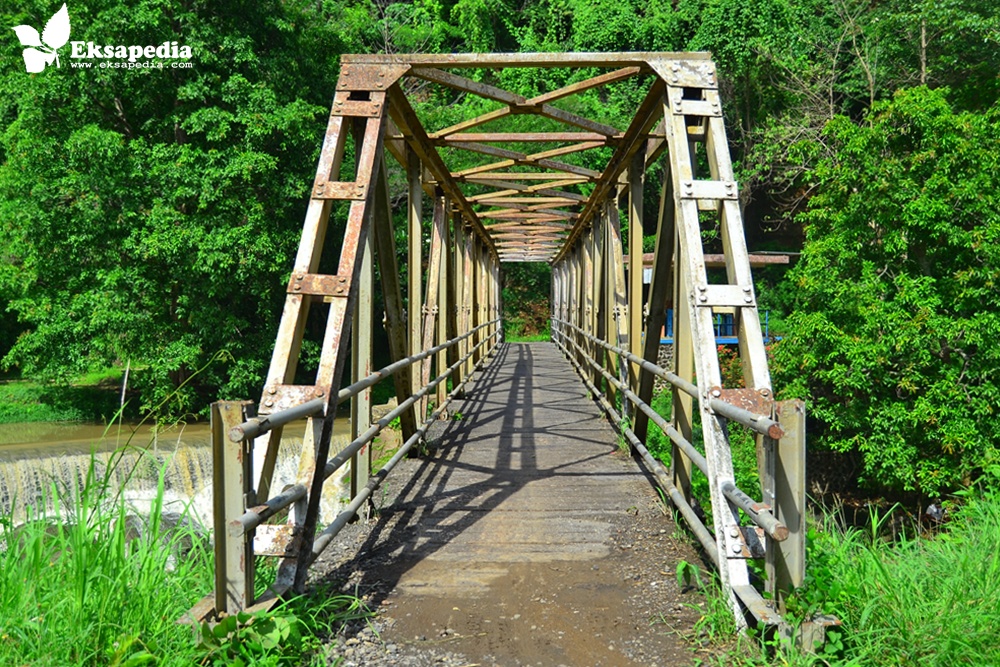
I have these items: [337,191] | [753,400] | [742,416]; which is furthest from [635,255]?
[742,416]

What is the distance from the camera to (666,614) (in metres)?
2.97

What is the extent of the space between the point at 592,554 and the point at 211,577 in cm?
171

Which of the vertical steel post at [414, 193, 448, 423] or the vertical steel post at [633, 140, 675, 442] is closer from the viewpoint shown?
the vertical steel post at [633, 140, 675, 442]

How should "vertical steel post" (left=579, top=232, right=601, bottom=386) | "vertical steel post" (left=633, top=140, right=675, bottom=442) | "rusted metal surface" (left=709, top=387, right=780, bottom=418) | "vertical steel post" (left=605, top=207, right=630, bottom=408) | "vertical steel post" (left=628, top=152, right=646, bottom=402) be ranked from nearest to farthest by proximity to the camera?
Answer: "rusted metal surface" (left=709, top=387, right=780, bottom=418) → "vertical steel post" (left=633, top=140, right=675, bottom=442) → "vertical steel post" (left=628, top=152, right=646, bottom=402) → "vertical steel post" (left=605, top=207, right=630, bottom=408) → "vertical steel post" (left=579, top=232, right=601, bottom=386)

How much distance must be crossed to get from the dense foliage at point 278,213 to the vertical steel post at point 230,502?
11985 mm

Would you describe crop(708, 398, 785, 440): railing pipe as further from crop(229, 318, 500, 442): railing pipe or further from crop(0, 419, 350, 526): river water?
crop(0, 419, 350, 526): river water

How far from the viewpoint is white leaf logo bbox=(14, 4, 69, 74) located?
15445mm

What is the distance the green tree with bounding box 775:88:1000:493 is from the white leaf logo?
14.2 meters

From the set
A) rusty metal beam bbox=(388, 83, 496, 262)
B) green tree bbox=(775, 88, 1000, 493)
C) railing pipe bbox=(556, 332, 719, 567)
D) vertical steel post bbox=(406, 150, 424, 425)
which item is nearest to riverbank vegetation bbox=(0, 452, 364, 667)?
railing pipe bbox=(556, 332, 719, 567)

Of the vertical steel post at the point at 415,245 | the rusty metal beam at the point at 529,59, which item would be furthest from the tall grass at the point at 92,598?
the vertical steel post at the point at 415,245

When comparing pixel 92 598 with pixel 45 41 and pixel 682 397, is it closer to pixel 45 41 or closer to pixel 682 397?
pixel 682 397

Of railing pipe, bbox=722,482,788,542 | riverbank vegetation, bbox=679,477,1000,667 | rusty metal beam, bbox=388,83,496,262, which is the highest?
rusty metal beam, bbox=388,83,496,262

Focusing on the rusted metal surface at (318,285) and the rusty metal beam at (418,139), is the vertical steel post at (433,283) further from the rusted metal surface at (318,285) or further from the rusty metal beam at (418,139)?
the rusted metal surface at (318,285)

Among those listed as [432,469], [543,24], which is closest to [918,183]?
[432,469]
